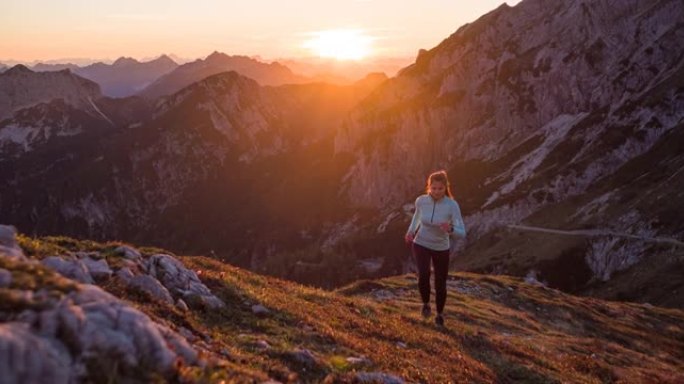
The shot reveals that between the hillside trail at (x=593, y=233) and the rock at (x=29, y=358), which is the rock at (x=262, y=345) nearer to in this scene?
the rock at (x=29, y=358)

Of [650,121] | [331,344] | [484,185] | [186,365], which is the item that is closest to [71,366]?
[186,365]

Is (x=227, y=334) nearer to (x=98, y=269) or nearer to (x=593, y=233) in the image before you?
(x=98, y=269)

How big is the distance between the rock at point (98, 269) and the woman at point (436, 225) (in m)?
9.87

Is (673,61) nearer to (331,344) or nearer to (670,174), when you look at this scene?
(670,174)

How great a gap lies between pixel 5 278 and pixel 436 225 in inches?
523

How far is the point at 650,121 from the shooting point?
153000 millimetres

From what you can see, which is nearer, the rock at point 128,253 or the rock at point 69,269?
the rock at point 69,269

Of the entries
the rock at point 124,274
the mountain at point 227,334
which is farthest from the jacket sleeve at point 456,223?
the rock at point 124,274

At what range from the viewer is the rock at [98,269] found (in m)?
13.0

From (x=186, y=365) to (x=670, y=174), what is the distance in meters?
134

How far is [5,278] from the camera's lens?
25.6 feet

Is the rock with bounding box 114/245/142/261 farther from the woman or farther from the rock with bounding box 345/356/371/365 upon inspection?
the woman

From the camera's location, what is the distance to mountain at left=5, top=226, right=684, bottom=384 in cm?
706

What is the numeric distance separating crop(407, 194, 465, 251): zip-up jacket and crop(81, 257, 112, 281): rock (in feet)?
32.2
